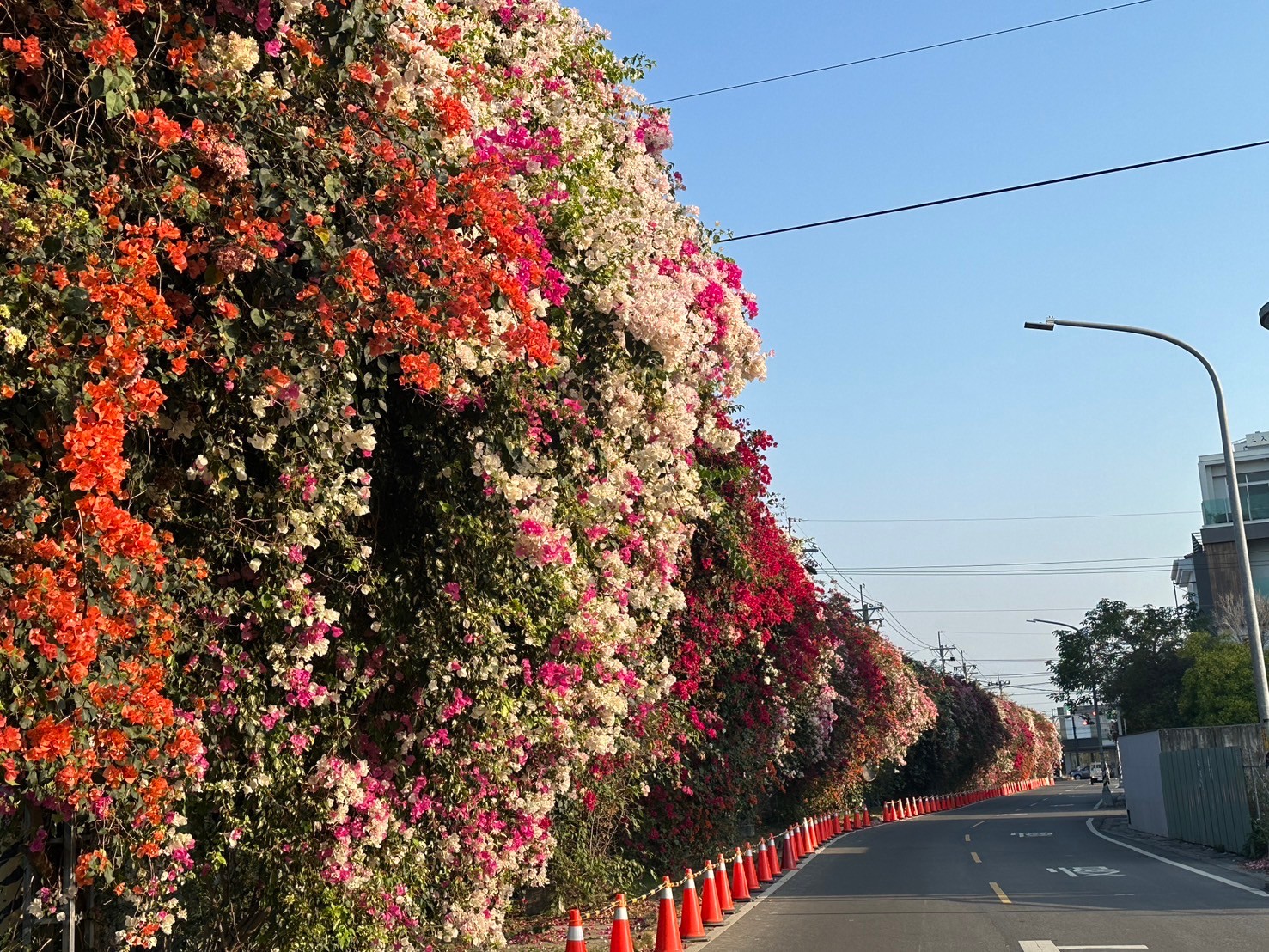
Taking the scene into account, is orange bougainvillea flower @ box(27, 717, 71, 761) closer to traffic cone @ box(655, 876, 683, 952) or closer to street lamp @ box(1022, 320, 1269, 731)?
traffic cone @ box(655, 876, 683, 952)

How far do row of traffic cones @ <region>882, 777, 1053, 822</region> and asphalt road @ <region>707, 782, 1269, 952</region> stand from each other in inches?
842

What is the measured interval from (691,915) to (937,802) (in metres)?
47.8

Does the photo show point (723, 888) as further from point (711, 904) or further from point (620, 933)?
point (620, 933)

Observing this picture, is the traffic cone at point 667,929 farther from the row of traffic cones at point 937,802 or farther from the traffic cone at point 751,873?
the row of traffic cones at point 937,802

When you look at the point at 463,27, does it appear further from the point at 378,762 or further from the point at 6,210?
the point at 378,762

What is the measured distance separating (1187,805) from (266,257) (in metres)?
24.9

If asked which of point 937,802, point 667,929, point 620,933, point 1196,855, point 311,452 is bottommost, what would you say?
point 937,802

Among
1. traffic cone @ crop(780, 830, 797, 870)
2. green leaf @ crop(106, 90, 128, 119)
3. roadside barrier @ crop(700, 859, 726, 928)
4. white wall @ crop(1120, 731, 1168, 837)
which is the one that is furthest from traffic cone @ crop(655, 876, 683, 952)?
white wall @ crop(1120, 731, 1168, 837)

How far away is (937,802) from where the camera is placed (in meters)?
58.0

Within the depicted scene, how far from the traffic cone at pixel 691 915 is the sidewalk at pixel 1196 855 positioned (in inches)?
312

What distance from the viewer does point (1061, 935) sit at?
12.5 meters

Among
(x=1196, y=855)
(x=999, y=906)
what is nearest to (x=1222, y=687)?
(x=1196, y=855)

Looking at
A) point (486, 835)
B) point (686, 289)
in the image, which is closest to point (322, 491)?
point (486, 835)

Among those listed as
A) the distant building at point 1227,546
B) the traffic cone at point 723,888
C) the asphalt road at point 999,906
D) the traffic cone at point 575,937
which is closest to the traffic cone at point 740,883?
the asphalt road at point 999,906
